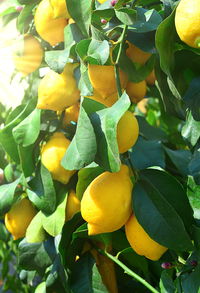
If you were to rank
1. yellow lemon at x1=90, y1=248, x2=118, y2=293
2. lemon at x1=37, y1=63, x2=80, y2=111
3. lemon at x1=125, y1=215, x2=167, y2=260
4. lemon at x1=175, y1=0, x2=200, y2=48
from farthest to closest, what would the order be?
1. yellow lemon at x1=90, y1=248, x2=118, y2=293
2. lemon at x1=37, y1=63, x2=80, y2=111
3. lemon at x1=125, y1=215, x2=167, y2=260
4. lemon at x1=175, y1=0, x2=200, y2=48

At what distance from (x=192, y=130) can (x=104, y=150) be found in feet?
0.47

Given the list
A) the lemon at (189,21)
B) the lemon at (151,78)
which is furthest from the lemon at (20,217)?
the lemon at (189,21)

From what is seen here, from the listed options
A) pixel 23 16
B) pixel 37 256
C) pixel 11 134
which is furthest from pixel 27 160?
pixel 23 16

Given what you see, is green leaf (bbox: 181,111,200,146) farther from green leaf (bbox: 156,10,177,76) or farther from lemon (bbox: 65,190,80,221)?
lemon (bbox: 65,190,80,221)

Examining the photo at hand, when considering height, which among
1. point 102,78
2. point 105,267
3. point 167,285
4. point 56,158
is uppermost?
point 102,78

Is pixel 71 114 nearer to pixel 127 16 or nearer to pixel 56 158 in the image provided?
pixel 56 158

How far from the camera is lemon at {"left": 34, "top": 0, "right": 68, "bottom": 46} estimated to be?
0.70 m

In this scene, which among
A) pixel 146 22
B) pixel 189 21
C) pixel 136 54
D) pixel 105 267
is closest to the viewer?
pixel 189 21

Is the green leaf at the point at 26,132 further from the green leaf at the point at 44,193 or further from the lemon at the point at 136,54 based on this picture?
the lemon at the point at 136,54

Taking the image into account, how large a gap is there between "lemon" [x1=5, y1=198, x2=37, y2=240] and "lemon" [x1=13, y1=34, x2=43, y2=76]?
0.25 meters

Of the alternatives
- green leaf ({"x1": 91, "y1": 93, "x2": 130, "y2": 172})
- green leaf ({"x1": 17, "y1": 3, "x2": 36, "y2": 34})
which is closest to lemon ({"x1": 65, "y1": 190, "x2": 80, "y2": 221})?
green leaf ({"x1": 91, "y1": 93, "x2": 130, "y2": 172})

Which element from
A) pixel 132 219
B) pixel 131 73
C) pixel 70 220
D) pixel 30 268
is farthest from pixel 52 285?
pixel 131 73

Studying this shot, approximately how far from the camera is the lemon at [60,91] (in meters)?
0.67

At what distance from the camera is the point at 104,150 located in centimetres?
50
